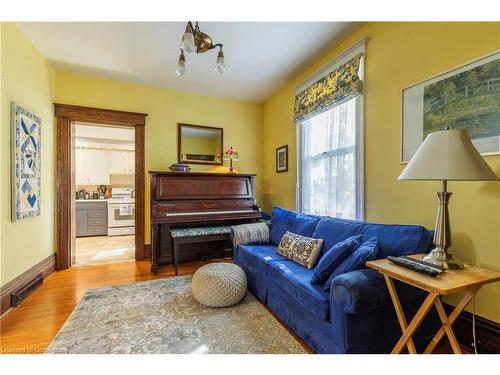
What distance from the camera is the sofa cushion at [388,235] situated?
1.60 meters

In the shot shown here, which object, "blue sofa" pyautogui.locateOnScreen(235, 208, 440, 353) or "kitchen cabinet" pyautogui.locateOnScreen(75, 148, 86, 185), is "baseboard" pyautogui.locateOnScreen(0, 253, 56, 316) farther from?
"kitchen cabinet" pyautogui.locateOnScreen(75, 148, 86, 185)

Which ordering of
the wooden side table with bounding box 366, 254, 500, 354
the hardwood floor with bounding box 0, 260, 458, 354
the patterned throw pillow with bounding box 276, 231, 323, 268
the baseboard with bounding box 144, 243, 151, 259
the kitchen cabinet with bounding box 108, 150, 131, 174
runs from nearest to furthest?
the wooden side table with bounding box 366, 254, 500, 354, the hardwood floor with bounding box 0, 260, 458, 354, the patterned throw pillow with bounding box 276, 231, 323, 268, the baseboard with bounding box 144, 243, 151, 259, the kitchen cabinet with bounding box 108, 150, 131, 174

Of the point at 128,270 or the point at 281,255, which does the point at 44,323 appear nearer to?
the point at 128,270

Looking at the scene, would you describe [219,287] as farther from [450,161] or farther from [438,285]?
[450,161]

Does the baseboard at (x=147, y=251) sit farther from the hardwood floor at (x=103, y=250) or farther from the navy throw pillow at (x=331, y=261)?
the navy throw pillow at (x=331, y=261)

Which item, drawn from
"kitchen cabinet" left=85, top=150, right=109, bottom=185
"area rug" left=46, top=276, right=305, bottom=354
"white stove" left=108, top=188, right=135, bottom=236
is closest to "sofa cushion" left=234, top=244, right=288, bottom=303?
"area rug" left=46, top=276, right=305, bottom=354

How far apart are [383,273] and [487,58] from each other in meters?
1.52

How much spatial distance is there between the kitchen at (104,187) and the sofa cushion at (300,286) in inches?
152

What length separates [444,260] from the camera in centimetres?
137

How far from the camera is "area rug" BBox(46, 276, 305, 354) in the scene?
1655 mm

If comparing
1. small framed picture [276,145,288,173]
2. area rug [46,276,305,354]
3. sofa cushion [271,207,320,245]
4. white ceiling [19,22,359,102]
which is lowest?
area rug [46,276,305,354]

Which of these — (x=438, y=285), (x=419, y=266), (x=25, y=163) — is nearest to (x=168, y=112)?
(x=25, y=163)

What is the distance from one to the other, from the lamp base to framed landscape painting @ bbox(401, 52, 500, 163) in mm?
715

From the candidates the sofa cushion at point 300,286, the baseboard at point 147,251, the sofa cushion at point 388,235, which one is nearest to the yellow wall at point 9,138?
the baseboard at point 147,251
